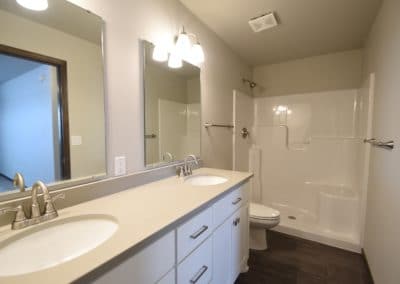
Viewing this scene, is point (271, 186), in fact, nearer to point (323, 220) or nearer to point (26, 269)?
point (323, 220)

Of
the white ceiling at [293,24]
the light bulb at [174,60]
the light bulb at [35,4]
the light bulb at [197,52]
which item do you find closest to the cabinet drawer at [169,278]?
the light bulb at [35,4]

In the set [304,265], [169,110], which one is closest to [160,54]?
[169,110]

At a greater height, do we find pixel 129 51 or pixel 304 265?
pixel 129 51

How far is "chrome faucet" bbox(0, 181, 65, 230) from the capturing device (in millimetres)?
730

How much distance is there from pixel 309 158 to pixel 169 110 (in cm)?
216

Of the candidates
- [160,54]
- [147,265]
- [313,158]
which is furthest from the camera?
[313,158]

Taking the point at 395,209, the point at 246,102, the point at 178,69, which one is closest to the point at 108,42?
the point at 178,69

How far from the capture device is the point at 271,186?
3.08 meters

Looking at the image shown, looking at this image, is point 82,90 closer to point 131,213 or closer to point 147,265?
point 131,213

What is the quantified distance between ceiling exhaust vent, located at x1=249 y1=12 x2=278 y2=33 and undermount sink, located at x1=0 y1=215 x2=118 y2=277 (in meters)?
1.95

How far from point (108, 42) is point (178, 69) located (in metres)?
0.66

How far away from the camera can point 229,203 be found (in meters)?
1.34

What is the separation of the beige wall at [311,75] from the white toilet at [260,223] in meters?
1.79

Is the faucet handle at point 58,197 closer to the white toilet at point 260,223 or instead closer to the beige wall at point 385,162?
the white toilet at point 260,223
